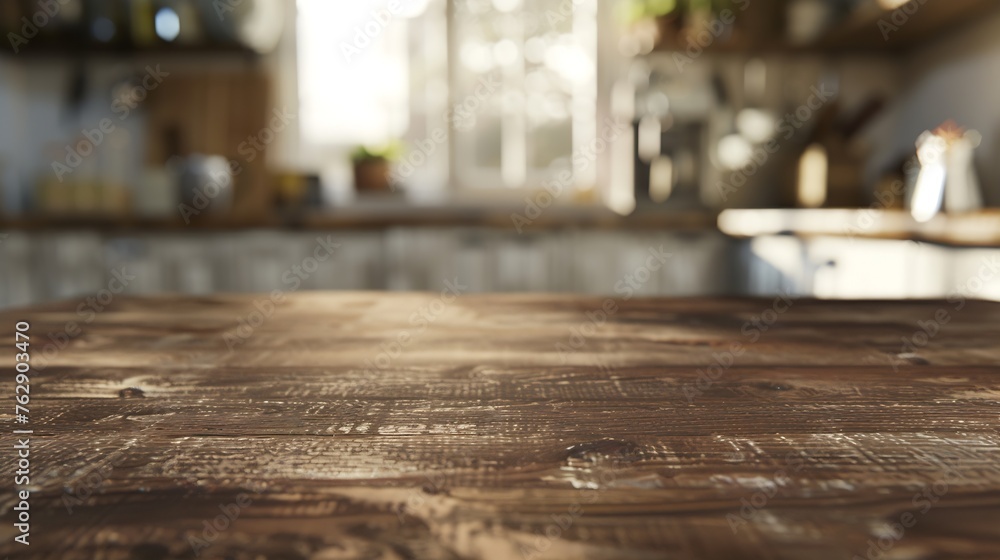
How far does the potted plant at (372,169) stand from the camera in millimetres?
2916

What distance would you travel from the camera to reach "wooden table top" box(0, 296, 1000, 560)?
0.28m

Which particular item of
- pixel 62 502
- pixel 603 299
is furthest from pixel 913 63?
pixel 62 502

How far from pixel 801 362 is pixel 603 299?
416 millimetres

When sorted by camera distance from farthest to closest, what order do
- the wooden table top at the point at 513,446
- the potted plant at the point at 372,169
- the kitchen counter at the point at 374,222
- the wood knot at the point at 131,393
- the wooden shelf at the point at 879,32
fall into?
1. the potted plant at the point at 372,169
2. the kitchen counter at the point at 374,222
3. the wooden shelf at the point at 879,32
4. the wood knot at the point at 131,393
5. the wooden table top at the point at 513,446

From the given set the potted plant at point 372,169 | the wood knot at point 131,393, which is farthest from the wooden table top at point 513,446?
the potted plant at point 372,169

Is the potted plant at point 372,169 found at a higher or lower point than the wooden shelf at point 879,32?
lower

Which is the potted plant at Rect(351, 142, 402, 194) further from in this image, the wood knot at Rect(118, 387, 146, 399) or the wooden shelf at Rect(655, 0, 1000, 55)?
the wood knot at Rect(118, 387, 146, 399)

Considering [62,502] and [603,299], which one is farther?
[603,299]

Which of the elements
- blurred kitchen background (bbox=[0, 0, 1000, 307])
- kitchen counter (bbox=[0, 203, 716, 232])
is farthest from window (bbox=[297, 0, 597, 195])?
kitchen counter (bbox=[0, 203, 716, 232])

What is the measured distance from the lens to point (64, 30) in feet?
8.99

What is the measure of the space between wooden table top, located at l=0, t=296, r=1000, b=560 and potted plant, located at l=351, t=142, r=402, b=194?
222 centimetres

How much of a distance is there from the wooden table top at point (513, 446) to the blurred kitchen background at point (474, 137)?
A: 1.60m

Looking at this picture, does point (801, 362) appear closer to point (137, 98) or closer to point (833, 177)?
point (833, 177)

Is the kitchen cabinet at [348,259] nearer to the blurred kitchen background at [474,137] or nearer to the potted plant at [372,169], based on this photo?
the blurred kitchen background at [474,137]
